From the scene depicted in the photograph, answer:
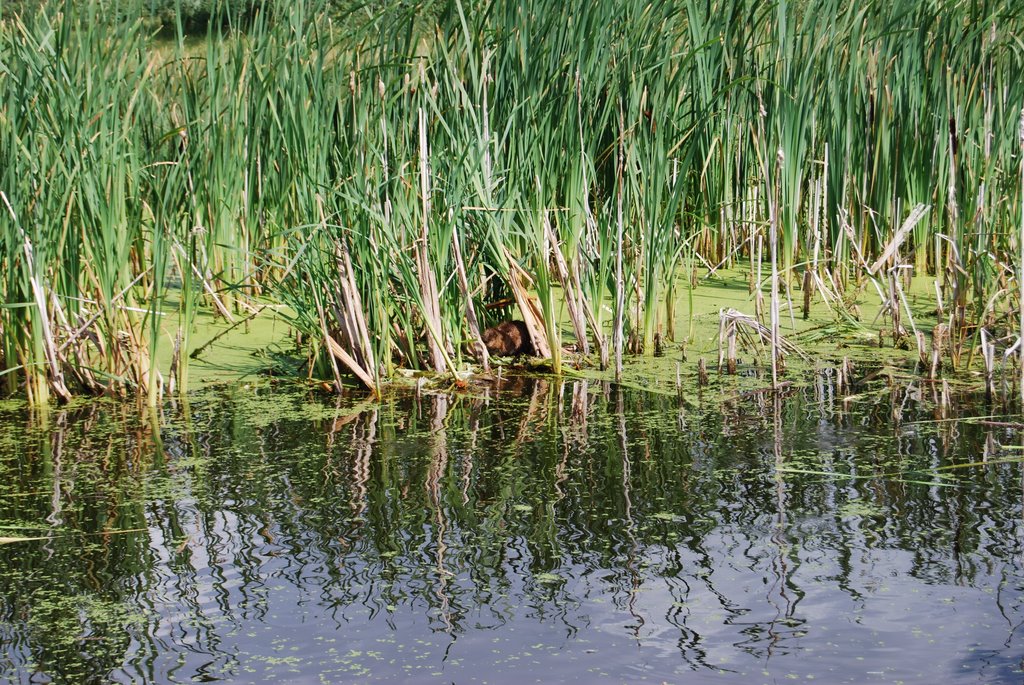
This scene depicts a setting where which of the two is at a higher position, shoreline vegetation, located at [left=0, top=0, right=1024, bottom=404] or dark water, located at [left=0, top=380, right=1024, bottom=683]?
shoreline vegetation, located at [left=0, top=0, right=1024, bottom=404]

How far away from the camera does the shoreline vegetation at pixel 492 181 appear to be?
3.76 m

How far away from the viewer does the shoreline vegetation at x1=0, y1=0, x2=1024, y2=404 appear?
376 cm

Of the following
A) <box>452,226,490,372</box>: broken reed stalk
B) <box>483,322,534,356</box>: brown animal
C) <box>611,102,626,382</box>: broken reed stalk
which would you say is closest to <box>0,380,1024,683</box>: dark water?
<box>611,102,626,382</box>: broken reed stalk

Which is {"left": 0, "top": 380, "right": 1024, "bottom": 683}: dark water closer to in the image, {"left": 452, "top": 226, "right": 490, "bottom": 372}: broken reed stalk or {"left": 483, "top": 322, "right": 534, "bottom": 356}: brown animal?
{"left": 452, "top": 226, "right": 490, "bottom": 372}: broken reed stalk

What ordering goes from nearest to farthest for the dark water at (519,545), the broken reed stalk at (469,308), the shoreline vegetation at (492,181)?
the dark water at (519,545) → the shoreline vegetation at (492,181) → the broken reed stalk at (469,308)

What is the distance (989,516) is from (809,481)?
43 cm

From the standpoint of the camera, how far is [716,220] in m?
5.62

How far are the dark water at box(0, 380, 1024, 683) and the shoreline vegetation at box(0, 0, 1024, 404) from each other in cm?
44

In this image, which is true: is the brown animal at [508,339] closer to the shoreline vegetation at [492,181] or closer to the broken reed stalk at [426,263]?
the shoreline vegetation at [492,181]

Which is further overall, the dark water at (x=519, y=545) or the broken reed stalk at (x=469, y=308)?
the broken reed stalk at (x=469, y=308)

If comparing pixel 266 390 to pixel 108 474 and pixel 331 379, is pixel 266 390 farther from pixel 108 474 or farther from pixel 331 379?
pixel 108 474

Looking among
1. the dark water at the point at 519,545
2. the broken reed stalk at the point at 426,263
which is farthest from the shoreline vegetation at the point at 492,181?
the dark water at the point at 519,545

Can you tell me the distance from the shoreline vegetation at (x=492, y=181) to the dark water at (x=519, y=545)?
17.5 inches

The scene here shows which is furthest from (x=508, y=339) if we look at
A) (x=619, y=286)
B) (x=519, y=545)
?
(x=519, y=545)
